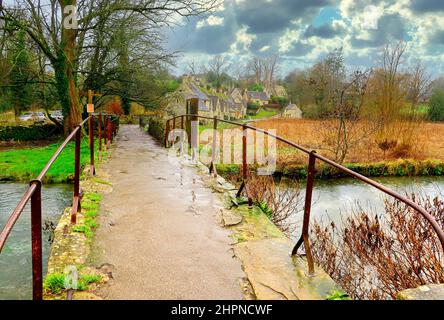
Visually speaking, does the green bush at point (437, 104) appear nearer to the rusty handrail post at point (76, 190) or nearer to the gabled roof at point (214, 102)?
the rusty handrail post at point (76, 190)

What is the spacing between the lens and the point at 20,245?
516 cm

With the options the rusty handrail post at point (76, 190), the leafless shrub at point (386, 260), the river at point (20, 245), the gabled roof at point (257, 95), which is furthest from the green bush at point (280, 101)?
the rusty handrail post at point (76, 190)

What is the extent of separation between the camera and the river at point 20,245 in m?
3.96

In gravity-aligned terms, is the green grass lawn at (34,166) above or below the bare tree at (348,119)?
below

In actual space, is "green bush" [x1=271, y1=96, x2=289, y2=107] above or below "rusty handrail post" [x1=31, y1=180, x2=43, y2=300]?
above

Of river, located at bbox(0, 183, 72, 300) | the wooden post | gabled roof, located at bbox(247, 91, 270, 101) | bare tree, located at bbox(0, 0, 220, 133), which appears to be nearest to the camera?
river, located at bbox(0, 183, 72, 300)

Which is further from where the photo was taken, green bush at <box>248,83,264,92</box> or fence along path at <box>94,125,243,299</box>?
green bush at <box>248,83,264,92</box>

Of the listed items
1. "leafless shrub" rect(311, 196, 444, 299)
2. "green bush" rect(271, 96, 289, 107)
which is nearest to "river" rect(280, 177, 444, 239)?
"leafless shrub" rect(311, 196, 444, 299)

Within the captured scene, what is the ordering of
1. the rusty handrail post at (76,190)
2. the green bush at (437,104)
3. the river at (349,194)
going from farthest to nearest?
the green bush at (437,104), the river at (349,194), the rusty handrail post at (76,190)

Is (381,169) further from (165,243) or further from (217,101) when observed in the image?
(217,101)

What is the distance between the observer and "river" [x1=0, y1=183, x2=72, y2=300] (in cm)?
396

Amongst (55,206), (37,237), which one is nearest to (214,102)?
(55,206)

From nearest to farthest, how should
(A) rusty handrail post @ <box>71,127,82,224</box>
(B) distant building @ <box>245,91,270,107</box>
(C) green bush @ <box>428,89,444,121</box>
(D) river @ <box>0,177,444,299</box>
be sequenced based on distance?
(A) rusty handrail post @ <box>71,127,82,224</box> → (D) river @ <box>0,177,444,299</box> → (C) green bush @ <box>428,89,444,121</box> → (B) distant building @ <box>245,91,270,107</box>

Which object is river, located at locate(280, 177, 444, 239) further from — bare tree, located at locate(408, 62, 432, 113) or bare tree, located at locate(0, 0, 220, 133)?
bare tree, located at locate(0, 0, 220, 133)
